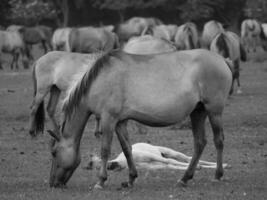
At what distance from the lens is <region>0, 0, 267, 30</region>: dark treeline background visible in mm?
56531

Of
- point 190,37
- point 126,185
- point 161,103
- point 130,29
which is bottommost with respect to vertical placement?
point 130,29

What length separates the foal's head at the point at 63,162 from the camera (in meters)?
10.3

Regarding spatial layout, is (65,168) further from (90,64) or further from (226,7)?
(226,7)

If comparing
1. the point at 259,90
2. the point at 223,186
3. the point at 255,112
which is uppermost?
the point at 223,186

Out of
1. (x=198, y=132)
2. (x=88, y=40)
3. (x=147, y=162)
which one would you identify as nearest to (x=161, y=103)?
(x=198, y=132)

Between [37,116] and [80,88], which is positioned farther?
[37,116]

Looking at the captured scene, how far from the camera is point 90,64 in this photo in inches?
416

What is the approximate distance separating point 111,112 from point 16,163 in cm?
291

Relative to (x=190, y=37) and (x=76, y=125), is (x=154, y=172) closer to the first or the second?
(x=76, y=125)

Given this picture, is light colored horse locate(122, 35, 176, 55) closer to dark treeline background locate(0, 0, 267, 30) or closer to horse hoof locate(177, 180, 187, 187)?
horse hoof locate(177, 180, 187, 187)

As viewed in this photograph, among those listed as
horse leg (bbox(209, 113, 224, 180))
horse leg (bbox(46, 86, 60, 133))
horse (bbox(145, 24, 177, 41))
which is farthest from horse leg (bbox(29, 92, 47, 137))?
horse (bbox(145, 24, 177, 41))

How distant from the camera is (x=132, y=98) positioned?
10391 millimetres

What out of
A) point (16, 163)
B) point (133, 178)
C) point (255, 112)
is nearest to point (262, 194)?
point (133, 178)

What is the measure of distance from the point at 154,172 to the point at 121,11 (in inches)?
1975
